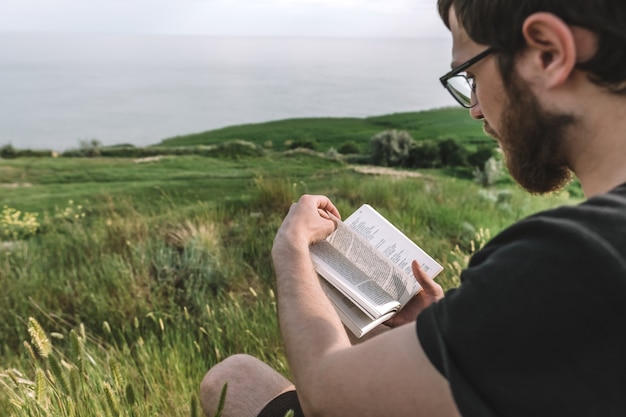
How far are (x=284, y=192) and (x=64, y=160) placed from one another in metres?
3.63

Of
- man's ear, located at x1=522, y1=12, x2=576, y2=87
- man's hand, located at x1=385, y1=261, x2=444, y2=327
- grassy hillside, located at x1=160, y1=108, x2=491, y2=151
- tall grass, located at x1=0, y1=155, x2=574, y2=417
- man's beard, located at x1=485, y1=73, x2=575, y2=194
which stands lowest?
tall grass, located at x1=0, y1=155, x2=574, y2=417

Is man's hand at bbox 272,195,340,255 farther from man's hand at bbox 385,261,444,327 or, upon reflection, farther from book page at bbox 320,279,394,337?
man's hand at bbox 385,261,444,327

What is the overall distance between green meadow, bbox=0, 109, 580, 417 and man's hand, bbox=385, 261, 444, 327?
630mm

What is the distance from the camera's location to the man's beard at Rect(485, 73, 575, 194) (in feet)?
4.48

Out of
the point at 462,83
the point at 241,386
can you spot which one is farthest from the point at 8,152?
the point at 462,83

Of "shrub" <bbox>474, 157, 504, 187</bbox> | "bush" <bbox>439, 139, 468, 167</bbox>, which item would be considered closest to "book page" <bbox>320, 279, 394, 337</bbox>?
"shrub" <bbox>474, 157, 504, 187</bbox>

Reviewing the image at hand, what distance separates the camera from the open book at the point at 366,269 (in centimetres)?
177

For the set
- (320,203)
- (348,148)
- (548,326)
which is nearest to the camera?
(548,326)

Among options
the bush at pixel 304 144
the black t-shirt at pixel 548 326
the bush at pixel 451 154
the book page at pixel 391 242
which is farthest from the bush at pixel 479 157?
the black t-shirt at pixel 548 326

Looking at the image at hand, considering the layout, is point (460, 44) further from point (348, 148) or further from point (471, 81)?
point (348, 148)

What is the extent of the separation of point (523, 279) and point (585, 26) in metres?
0.52

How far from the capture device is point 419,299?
2.00m

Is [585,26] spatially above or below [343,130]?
above

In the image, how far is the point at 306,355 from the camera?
1.36 meters
